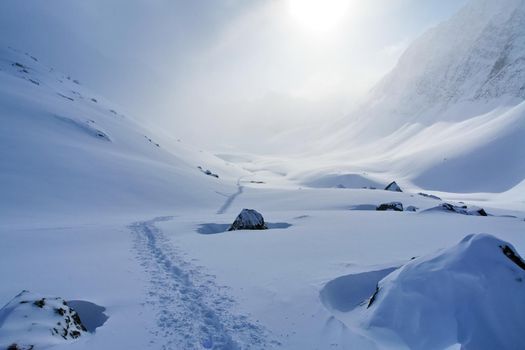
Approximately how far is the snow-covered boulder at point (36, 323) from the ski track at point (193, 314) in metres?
1.37

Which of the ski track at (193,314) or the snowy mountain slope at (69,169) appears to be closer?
the ski track at (193,314)

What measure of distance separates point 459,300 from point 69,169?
27421 millimetres

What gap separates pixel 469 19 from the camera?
499 feet

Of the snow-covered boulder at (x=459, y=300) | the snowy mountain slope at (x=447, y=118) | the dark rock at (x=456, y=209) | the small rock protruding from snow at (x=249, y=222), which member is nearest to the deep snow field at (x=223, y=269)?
the snow-covered boulder at (x=459, y=300)

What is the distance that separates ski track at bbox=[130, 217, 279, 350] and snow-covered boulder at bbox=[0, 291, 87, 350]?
137 cm

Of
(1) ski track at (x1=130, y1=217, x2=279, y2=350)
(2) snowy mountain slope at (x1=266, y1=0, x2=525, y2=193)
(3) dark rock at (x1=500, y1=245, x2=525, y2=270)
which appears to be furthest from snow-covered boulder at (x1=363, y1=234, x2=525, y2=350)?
(2) snowy mountain slope at (x1=266, y1=0, x2=525, y2=193)

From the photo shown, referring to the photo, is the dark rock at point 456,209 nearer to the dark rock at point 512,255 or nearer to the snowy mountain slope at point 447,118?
the dark rock at point 512,255

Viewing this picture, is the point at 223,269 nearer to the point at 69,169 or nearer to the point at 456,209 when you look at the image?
the point at 456,209

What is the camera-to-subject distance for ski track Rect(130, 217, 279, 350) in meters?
5.38

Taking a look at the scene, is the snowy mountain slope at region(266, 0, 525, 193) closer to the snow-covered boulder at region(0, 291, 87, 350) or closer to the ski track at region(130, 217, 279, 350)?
the ski track at region(130, 217, 279, 350)

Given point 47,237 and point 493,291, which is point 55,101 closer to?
point 47,237

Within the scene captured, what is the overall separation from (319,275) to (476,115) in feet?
412

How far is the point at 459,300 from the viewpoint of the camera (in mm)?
5277

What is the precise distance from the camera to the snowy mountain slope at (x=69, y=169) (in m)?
20.9
